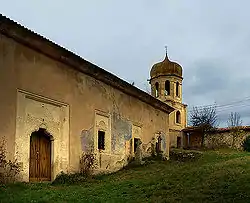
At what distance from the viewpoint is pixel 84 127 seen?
1655 cm

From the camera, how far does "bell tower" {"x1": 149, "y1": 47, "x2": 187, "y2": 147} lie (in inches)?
1684

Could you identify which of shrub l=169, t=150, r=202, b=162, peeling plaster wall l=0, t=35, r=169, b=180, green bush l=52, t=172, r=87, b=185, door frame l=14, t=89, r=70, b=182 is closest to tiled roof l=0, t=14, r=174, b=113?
peeling plaster wall l=0, t=35, r=169, b=180

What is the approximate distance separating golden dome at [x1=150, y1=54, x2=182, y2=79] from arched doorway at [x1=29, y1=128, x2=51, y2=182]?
29354 millimetres

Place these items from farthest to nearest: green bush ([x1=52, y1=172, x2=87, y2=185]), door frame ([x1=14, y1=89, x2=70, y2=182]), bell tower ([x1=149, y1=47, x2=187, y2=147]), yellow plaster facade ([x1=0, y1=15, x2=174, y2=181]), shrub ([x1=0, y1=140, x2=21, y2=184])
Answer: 1. bell tower ([x1=149, y1=47, x2=187, y2=147])
2. green bush ([x1=52, y1=172, x2=87, y2=185])
3. door frame ([x1=14, y1=89, x2=70, y2=182])
4. yellow plaster facade ([x1=0, y1=15, x2=174, y2=181])
5. shrub ([x1=0, y1=140, x2=21, y2=184])

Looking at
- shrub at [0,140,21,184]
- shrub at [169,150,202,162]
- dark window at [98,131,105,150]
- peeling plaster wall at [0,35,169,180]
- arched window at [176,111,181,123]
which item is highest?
arched window at [176,111,181,123]

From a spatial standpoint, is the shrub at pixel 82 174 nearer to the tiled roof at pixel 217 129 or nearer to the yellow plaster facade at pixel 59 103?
the yellow plaster facade at pixel 59 103

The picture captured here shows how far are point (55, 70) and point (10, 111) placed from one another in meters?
2.75

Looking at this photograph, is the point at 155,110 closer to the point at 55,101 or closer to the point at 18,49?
the point at 55,101

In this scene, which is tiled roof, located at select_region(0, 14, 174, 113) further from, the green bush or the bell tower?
the bell tower

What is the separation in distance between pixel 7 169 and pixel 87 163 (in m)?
4.47

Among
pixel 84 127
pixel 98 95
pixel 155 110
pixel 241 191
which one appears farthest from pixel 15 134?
pixel 155 110

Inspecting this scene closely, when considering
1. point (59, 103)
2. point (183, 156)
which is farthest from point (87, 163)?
point (183, 156)

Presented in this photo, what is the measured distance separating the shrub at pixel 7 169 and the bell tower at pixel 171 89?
101ft

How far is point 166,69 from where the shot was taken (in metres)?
43.0
